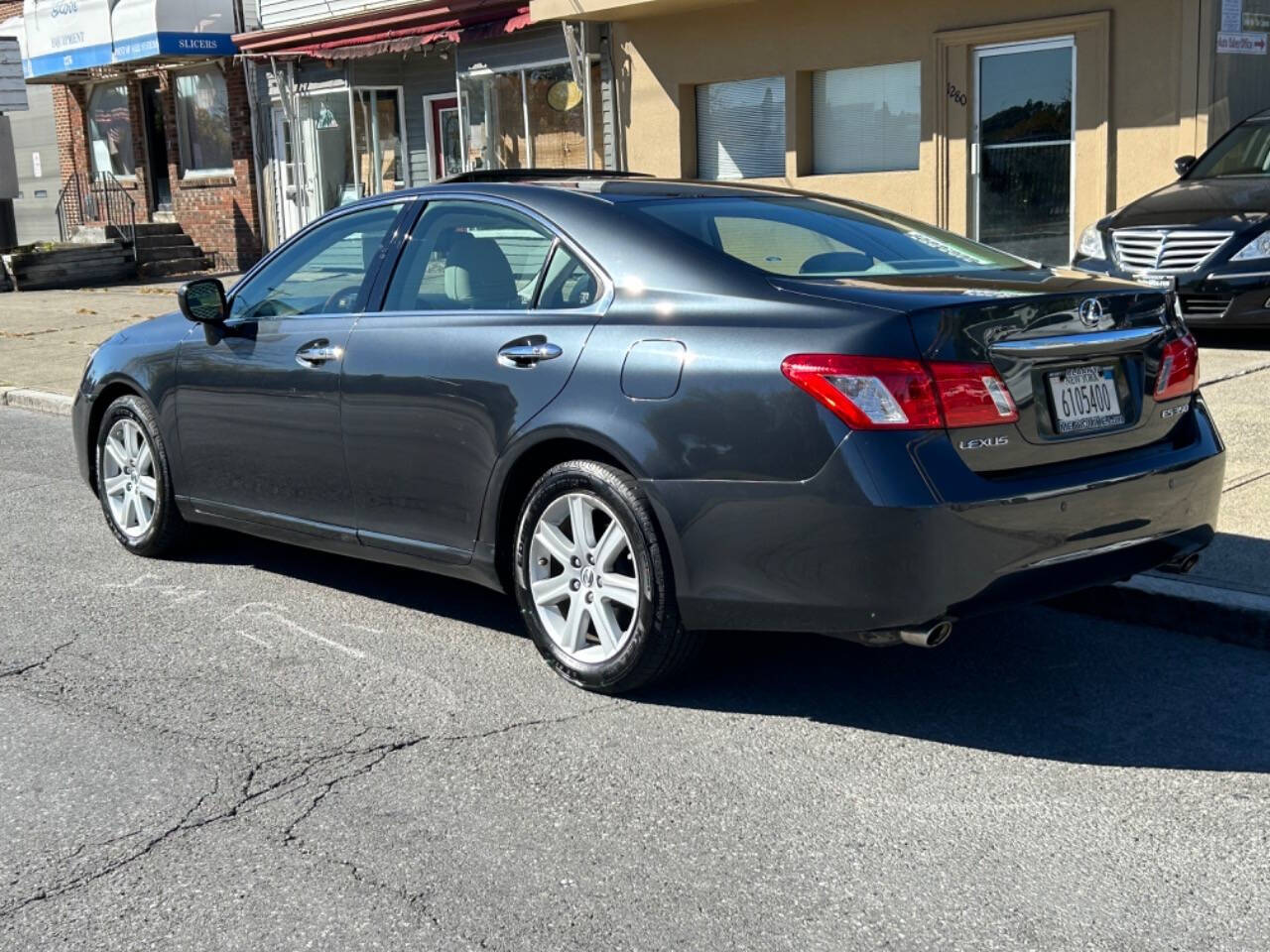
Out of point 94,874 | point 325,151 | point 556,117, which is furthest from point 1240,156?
point 325,151

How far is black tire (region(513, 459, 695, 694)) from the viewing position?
179 inches

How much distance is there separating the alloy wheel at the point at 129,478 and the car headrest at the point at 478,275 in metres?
1.92

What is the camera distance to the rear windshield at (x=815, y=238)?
4.89m

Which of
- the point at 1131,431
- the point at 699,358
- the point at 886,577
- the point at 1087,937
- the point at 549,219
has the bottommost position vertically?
the point at 1087,937

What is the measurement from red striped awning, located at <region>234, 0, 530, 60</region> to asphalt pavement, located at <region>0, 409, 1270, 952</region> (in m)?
13.8

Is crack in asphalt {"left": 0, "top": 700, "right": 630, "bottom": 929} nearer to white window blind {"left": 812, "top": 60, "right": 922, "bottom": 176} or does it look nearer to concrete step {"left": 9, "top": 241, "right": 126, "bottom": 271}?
white window blind {"left": 812, "top": 60, "right": 922, "bottom": 176}

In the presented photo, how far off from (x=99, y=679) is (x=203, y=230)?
20.9m

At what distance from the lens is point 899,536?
4090mm

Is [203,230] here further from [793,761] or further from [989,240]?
[793,761]

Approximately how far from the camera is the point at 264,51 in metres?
22.0

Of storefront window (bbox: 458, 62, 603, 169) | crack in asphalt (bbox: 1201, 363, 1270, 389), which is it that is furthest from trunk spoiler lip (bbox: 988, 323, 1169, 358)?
storefront window (bbox: 458, 62, 603, 169)

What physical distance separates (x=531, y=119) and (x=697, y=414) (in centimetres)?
1585

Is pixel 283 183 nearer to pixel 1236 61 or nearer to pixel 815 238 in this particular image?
pixel 1236 61

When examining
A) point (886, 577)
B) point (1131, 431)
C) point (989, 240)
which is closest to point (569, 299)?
point (886, 577)
